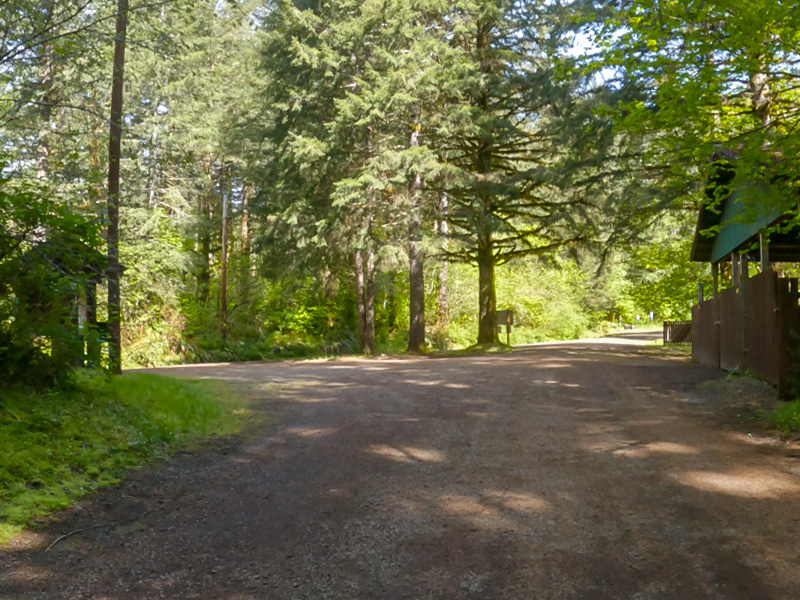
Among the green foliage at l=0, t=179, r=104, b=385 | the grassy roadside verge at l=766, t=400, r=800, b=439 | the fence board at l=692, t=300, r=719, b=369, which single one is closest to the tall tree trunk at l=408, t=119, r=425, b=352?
the fence board at l=692, t=300, r=719, b=369

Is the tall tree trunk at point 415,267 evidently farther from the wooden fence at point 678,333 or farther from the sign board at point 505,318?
the wooden fence at point 678,333

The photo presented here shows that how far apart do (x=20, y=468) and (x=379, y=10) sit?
20591 mm

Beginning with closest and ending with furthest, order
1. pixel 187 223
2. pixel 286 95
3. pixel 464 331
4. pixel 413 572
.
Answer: pixel 413 572, pixel 286 95, pixel 187 223, pixel 464 331

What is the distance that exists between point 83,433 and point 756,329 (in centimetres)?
1030

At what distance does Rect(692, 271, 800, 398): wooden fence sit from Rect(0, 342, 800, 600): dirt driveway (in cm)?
137

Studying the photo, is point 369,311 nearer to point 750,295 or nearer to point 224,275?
point 224,275

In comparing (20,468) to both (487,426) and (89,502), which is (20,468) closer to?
(89,502)

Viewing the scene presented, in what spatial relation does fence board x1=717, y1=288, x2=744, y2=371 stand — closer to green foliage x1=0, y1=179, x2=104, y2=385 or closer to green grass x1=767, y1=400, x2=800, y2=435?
green grass x1=767, y1=400, x2=800, y2=435


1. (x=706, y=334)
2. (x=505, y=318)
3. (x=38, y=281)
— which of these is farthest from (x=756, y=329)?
(x=505, y=318)

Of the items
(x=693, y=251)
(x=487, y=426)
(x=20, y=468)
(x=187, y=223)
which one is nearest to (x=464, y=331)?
(x=187, y=223)

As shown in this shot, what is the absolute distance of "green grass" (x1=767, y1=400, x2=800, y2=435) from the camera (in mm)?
7867

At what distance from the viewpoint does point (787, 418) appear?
26.5 feet

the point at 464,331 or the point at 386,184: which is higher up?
the point at 386,184

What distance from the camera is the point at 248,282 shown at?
1339 inches
